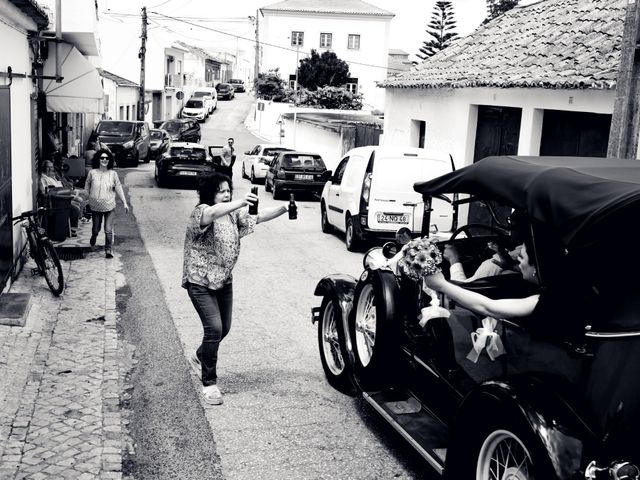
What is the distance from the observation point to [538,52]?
1697cm

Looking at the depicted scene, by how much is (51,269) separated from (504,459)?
7.42m

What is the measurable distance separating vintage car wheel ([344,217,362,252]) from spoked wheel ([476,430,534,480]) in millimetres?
9973

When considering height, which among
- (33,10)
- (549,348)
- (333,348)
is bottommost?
(333,348)

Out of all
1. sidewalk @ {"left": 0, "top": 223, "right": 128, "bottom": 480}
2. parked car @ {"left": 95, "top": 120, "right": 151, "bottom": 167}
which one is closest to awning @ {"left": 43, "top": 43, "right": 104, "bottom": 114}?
sidewalk @ {"left": 0, "top": 223, "right": 128, "bottom": 480}

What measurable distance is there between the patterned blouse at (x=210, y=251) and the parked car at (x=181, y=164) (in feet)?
57.6

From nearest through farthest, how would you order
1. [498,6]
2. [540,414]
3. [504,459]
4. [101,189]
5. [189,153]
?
[540,414] → [504,459] → [101,189] → [189,153] → [498,6]

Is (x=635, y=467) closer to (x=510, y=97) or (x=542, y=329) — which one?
(x=542, y=329)

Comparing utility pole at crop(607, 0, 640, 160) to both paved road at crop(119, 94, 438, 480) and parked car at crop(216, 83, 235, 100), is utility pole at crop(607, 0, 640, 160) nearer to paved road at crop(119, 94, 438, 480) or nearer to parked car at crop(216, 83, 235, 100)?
paved road at crop(119, 94, 438, 480)

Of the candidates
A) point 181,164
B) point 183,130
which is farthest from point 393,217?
point 183,130

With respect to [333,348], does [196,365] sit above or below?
below

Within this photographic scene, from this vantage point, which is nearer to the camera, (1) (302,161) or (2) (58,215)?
(2) (58,215)

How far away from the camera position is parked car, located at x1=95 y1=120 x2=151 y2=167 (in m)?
31.7

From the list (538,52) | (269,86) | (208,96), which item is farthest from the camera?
(208,96)

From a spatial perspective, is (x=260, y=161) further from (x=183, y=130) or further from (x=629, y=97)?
(x=183, y=130)
